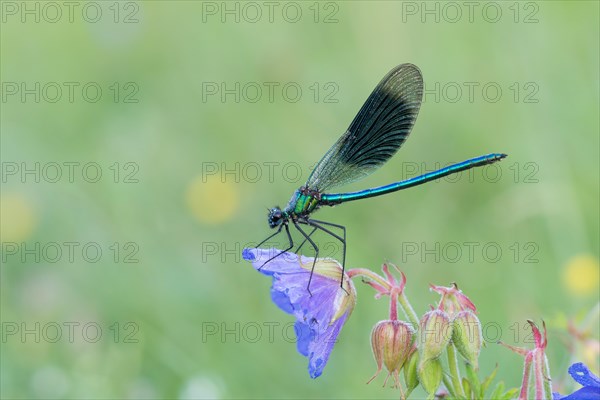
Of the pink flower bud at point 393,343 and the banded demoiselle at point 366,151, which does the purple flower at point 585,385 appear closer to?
the pink flower bud at point 393,343

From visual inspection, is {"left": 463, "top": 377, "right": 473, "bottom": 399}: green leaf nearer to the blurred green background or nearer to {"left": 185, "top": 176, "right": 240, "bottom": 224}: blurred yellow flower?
the blurred green background

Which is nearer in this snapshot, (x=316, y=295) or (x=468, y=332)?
(x=468, y=332)

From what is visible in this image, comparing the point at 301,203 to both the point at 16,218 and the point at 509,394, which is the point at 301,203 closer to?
the point at 509,394

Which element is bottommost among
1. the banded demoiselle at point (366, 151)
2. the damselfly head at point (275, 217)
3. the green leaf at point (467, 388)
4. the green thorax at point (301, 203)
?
the green leaf at point (467, 388)

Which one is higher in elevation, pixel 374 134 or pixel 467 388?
pixel 374 134

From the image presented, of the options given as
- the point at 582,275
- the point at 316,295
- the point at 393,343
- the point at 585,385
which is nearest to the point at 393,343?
the point at 393,343

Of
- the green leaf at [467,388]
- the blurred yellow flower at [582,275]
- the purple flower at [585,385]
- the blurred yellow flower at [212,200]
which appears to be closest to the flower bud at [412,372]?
the green leaf at [467,388]
